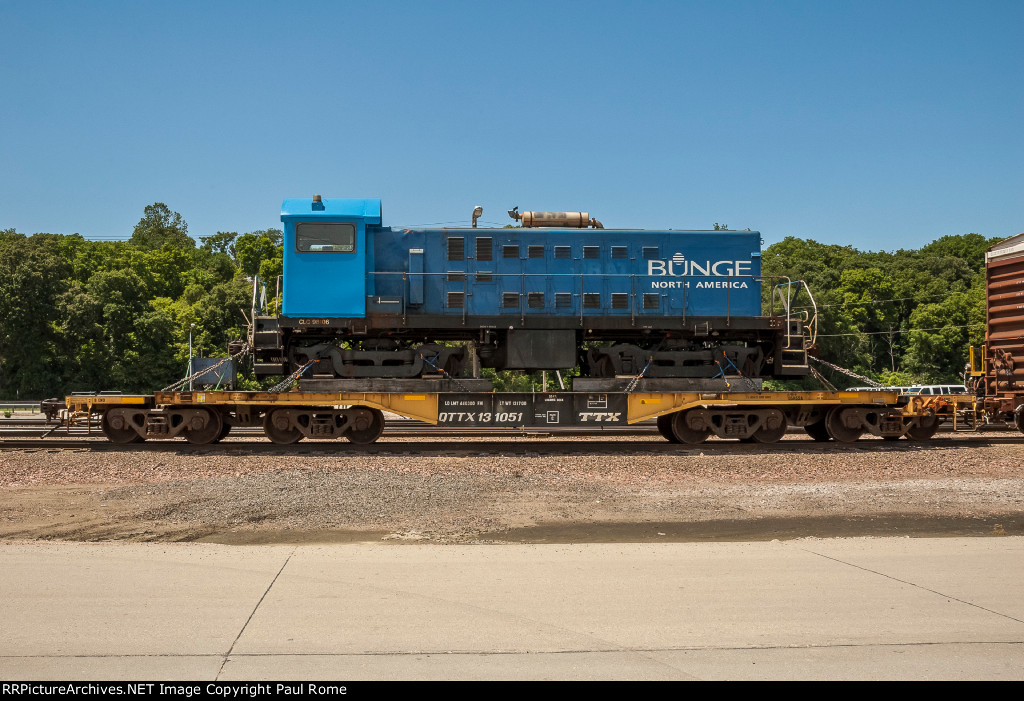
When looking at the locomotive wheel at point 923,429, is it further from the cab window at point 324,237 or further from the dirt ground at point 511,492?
the cab window at point 324,237

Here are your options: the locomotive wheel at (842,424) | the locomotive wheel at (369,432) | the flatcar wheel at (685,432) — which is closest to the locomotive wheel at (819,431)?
the locomotive wheel at (842,424)

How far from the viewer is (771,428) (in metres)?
16.3

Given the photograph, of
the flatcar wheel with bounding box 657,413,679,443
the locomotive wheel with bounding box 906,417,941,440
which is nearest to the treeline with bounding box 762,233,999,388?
the locomotive wheel with bounding box 906,417,941,440

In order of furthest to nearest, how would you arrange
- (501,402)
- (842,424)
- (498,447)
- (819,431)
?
1. (819,431)
2. (842,424)
3. (498,447)
4. (501,402)

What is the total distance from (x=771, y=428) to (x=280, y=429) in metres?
9.89

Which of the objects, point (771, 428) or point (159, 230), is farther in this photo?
Result: point (159, 230)

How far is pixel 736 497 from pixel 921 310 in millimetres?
62536

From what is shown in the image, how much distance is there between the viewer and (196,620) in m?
4.99

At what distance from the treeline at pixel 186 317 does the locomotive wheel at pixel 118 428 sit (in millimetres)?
17093

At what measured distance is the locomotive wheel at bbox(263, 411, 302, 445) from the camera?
15648 mm

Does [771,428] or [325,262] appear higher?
[325,262]

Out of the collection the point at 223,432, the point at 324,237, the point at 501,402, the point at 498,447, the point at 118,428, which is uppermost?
the point at 324,237

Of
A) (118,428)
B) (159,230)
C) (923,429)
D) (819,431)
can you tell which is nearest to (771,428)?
(819,431)

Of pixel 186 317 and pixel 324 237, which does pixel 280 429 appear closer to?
pixel 324 237
